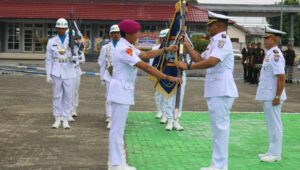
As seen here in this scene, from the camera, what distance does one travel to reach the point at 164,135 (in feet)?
31.1

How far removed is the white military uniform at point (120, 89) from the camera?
250 inches

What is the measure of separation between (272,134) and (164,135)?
8.68ft

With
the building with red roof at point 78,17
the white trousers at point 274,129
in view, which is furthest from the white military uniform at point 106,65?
the building with red roof at point 78,17

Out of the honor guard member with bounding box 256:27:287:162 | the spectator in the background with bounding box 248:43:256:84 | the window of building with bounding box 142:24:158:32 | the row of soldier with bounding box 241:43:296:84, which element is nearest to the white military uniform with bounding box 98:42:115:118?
the honor guard member with bounding box 256:27:287:162

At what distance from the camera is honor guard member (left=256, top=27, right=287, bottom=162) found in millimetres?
7266

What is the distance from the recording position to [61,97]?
10172 millimetres

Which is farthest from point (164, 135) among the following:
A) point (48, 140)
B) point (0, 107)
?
point (0, 107)

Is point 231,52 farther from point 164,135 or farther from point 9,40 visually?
point 9,40

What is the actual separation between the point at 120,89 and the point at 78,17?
1258 inches

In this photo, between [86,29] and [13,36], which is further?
[13,36]

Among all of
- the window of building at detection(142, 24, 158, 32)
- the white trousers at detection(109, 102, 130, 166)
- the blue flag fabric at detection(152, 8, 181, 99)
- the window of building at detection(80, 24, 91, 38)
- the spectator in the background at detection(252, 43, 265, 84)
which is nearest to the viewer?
the white trousers at detection(109, 102, 130, 166)

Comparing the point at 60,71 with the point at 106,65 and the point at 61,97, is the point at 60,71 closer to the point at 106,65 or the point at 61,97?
the point at 61,97

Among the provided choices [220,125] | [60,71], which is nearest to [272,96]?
[220,125]

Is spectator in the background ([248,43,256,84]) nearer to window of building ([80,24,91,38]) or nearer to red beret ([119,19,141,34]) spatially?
red beret ([119,19,141,34])
